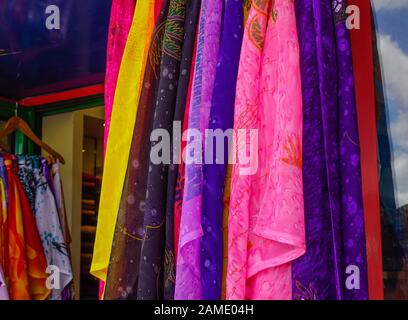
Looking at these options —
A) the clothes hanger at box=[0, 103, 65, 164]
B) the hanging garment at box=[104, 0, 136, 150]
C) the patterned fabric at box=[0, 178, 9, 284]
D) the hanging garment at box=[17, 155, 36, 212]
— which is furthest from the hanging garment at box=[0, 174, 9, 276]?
the hanging garment at box=[104, 0, 136, 150]

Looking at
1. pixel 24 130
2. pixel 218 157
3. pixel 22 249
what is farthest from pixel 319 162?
pixel 24 130

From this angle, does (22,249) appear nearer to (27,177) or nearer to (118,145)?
(27,177)

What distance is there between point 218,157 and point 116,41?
0.42 m

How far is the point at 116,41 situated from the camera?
4.01ft

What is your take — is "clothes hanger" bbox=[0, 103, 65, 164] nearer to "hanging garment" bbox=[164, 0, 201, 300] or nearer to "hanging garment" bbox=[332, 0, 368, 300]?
"hanging garment" bbox=[164, 0, 201, 300]

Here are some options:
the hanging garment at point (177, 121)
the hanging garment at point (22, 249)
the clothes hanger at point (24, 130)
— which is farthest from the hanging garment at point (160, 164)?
the clothes hanger at point (24, 130)

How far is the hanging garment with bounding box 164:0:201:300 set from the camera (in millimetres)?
986

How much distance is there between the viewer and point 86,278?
9.23 feet

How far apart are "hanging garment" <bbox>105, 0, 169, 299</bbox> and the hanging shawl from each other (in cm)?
30

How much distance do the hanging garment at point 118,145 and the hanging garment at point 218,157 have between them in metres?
0.20

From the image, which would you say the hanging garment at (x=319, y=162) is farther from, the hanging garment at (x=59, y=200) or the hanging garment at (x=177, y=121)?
the hanging garment at (x=59, y=200)
